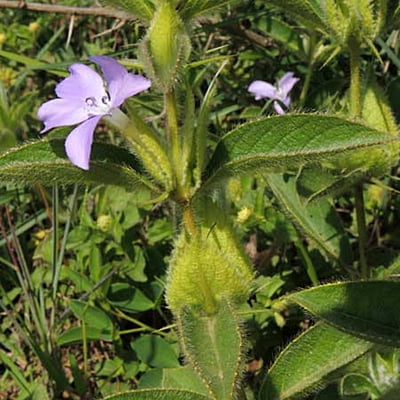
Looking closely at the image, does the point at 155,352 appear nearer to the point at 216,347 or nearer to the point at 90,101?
the point at 216,347

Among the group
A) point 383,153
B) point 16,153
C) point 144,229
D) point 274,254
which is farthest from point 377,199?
point 16,153

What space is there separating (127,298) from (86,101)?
738 millimetres

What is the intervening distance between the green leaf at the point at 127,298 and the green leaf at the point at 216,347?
0.60 meters

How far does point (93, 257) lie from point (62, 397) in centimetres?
41

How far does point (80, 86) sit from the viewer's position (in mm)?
1382

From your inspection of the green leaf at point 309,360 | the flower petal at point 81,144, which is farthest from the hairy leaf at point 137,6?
the green leaf at point 309,360

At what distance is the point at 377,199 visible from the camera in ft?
6.86

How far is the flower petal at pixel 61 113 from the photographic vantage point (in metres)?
1.27

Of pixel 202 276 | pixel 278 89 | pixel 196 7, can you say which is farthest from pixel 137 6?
pixel 278 89

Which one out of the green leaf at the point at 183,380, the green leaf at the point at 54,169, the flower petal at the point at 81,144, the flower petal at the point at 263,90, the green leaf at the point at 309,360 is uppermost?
the flower petal at the point at 81,144

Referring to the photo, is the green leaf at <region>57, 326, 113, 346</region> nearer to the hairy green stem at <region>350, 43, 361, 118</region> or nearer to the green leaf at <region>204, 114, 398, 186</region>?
the green leaf at <region>204, 114, 398, 186</region>

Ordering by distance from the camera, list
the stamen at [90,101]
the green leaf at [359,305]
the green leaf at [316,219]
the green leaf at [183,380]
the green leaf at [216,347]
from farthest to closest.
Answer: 1. the green leaf at [316,219]
2. the green leaf at [183,380]
3. the stamen at [90,101]
4. the green leaf at [216,347]
5. the green leaf at [359,305]

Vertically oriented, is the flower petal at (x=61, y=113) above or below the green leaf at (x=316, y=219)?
above

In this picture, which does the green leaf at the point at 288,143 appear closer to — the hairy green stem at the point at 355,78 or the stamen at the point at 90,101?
the stamen at the point at 90,101
